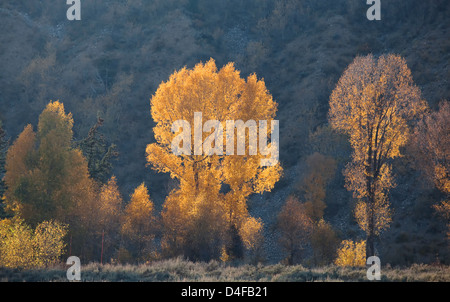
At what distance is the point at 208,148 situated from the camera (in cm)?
2722

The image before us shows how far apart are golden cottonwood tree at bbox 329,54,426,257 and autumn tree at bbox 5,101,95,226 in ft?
70.8

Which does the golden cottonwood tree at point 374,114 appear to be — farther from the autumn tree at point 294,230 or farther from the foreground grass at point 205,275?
the autumn tree at point 294,230

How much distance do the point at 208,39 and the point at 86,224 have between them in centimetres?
6224

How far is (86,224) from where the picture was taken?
3269 centimetres

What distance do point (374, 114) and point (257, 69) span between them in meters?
54.3

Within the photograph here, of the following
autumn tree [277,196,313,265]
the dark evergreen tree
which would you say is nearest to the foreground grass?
autumn tree [277,196,313,265]

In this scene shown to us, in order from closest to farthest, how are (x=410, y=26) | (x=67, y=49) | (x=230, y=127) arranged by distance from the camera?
(x=230, y=127) < (x=410, y=26) < (x=67, y=49)

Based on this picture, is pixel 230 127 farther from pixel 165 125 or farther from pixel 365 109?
pixel 365 109

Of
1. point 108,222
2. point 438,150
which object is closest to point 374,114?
point 438,150

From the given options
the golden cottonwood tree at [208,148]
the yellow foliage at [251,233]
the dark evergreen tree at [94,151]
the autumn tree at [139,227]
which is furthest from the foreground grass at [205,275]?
the dark evergreen tree at [94,151]

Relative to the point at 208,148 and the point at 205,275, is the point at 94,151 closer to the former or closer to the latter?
the point at 208,148

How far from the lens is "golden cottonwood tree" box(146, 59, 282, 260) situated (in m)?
27.0

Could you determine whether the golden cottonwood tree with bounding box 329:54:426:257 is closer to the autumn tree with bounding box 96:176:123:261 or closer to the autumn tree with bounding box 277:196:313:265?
the autumn tree with bounding box 277:196:313:265

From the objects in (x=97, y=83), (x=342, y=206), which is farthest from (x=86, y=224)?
(x=97, y=83)
